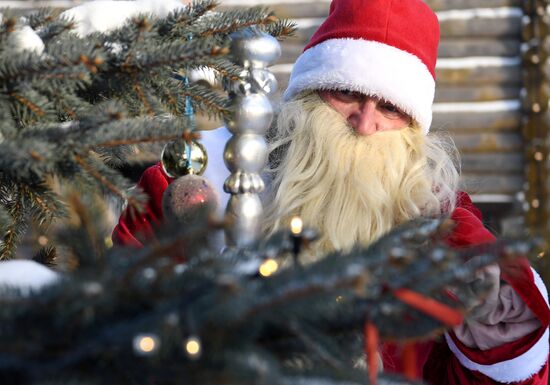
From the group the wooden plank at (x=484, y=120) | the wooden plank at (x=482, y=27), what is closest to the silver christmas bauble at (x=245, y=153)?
the wooden plank at (x=484, y=120)

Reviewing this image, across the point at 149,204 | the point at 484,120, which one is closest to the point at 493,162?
the point at 484,120

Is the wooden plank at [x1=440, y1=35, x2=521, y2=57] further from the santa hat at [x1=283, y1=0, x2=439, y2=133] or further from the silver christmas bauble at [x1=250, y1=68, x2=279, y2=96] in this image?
the silver christmas bauble at [x1=250, y1=68, x2=279, y2=96]

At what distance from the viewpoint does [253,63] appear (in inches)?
60.6

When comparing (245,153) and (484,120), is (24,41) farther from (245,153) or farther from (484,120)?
(484,120)

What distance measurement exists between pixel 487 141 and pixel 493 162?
194 mm

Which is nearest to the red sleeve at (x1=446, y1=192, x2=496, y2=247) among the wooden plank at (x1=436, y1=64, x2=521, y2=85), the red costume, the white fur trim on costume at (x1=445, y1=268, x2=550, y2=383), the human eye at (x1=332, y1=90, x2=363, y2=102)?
the red costume

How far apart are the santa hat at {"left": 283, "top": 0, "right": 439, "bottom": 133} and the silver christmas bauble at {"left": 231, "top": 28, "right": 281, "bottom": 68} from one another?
2.83 feet

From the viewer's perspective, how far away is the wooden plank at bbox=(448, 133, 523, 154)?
22.5 ft

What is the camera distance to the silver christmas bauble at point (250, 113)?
153 centimetres

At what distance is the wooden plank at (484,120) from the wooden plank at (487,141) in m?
0.05

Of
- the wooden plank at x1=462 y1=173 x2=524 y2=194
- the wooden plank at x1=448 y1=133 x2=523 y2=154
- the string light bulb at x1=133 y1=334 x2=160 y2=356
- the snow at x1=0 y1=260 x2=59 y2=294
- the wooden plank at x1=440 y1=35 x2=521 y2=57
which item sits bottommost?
the wooden plank at x1=462 y1=173 x2=524 y2=194

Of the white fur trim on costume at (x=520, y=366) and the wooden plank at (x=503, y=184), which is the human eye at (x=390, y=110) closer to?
the white fur trim on costume at (x=520, y=366)

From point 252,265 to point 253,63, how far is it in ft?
2.21

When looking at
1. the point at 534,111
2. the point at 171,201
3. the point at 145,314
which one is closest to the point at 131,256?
the point at 145,314
